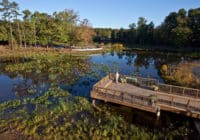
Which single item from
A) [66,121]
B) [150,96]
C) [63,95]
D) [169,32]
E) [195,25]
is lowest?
[66,121]

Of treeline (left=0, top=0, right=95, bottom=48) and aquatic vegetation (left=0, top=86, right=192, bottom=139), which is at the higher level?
treeline (left=0, top=0, right=95, bottom=48)

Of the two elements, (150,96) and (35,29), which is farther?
(35,29)

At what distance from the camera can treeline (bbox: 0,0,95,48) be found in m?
55.5

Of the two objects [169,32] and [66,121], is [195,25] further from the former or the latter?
[66,121]

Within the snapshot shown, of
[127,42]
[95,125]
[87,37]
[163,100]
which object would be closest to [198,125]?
[163,100]

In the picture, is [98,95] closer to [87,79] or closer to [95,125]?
[95,125]

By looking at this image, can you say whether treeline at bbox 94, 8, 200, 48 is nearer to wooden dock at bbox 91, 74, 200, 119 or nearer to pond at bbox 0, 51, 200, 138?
pond at bbox 0, 51, 200, 138

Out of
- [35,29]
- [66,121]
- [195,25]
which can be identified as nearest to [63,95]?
[66,121]

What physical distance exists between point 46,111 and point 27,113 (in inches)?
58.7

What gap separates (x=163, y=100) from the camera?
14.3 m

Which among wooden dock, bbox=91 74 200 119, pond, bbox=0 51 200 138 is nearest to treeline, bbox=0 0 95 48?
pond, bbox=0 51 200 138

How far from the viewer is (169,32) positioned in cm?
7031

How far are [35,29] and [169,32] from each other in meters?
47.0

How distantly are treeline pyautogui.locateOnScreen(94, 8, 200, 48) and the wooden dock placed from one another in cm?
4812
